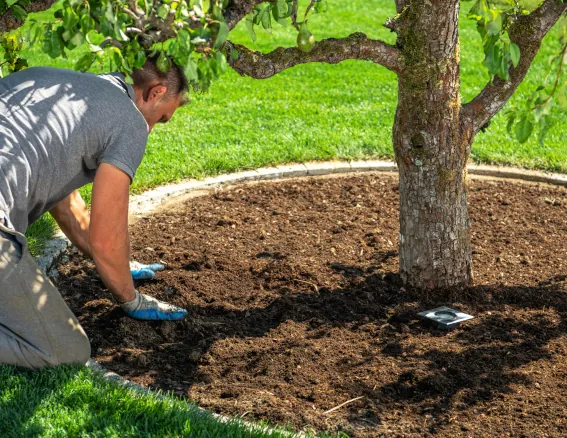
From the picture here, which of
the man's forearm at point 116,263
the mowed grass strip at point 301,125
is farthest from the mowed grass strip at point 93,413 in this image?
the mowed grass strip at point 301,125

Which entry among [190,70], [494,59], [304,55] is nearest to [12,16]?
[304,55]

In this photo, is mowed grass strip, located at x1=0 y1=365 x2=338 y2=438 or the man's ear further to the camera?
the man's ear

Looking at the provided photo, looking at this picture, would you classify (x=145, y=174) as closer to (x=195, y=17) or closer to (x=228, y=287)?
(x=228, y=287)

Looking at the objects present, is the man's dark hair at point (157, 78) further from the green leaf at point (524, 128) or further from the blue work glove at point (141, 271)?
the green leaf at point (524, 128)

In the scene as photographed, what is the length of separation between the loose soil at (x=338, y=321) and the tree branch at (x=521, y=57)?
97 cm

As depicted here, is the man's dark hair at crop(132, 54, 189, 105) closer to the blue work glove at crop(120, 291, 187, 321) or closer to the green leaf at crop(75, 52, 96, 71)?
the green leaf at crop(75, 52, 96, 71)

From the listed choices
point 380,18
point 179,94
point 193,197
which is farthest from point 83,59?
point 380,18

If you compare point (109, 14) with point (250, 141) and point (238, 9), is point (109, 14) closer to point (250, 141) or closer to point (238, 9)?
point (238, 9)

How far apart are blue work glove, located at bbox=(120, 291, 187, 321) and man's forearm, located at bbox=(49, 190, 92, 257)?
0.74 metres

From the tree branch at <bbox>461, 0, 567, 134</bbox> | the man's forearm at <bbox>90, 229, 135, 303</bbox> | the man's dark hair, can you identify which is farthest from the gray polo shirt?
the tree branch at <bbox>461, 0, 567, 134</bbox>

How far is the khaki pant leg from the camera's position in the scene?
3.76 meters

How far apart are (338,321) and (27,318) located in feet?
5.25

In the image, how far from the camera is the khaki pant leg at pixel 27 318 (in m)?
3.76

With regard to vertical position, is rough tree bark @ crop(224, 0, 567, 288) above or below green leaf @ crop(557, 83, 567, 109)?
below
